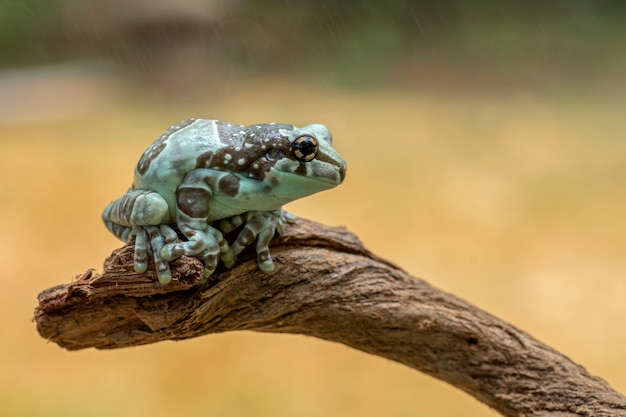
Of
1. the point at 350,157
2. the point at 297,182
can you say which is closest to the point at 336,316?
the point at 297,182

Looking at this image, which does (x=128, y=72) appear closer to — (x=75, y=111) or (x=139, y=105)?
(x=139, y=105)

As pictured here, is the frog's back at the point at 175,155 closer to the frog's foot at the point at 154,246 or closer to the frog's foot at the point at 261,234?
the frog's foot at the point at 154,246

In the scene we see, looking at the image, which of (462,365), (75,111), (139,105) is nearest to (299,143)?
(462,365)

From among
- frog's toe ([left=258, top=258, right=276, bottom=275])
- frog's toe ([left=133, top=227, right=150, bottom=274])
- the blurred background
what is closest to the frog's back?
frog's toe ([left=133, top=227, right=150, bottom=274])

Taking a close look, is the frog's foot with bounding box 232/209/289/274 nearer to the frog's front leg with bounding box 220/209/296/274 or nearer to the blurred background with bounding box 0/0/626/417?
the frog's front leg with bounding box 220/209/296/274

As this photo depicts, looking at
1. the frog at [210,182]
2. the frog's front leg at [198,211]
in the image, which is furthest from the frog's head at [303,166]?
the frog's front leg at [198,211]
